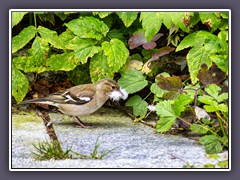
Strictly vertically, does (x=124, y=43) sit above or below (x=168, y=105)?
above

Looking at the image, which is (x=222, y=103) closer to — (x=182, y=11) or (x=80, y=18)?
(x=182, y=11)

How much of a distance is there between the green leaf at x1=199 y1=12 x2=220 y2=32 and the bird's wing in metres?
0.95

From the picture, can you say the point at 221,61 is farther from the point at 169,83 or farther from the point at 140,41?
the point at 140,41

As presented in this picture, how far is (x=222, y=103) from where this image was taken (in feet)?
→ 19.1

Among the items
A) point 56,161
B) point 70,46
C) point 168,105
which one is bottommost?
point 56,161

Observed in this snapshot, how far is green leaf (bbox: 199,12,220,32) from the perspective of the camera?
605 cm

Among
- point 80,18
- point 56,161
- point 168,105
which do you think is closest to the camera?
point 56,161

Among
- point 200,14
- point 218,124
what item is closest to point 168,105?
point 218,124

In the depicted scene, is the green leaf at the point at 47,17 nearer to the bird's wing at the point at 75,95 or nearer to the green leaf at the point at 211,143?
the bird's wing at the point at 75,95

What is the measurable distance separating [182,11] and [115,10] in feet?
1.66

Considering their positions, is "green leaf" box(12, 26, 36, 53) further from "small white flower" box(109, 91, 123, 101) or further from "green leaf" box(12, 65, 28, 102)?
"small white flower" box(109, 91, 123, 101)

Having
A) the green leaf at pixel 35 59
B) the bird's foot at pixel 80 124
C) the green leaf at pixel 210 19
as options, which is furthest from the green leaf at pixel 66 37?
the green leaf at pixel 210 19

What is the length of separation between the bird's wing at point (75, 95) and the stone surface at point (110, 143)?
0.20 metres

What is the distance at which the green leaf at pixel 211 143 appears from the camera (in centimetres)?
559
